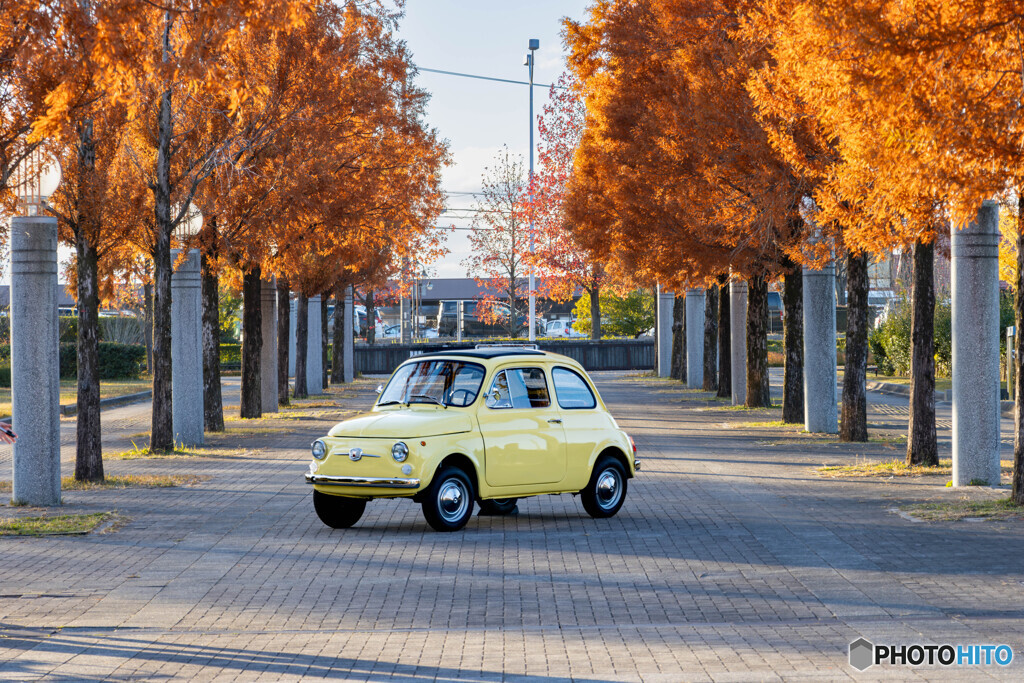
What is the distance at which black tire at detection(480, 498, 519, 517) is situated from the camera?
42.8ft

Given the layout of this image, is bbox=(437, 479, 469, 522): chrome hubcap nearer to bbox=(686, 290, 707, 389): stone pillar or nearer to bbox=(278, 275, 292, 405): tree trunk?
bbox=(278, 275, 292, 405): tree trunk

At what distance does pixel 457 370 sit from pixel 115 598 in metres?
4.35

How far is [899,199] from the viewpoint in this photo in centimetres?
1334

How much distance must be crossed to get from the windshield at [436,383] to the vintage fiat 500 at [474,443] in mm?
12

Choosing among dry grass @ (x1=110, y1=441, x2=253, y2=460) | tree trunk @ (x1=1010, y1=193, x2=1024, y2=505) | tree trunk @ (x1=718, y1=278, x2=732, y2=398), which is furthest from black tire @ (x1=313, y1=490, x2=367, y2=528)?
tree trunk @ (x1=718, y1=278, x2=732, y2=398)

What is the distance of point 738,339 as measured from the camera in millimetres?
32219

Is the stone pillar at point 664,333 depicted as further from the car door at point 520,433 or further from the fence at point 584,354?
the car door at point 520,433

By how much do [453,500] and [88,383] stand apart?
6737 mm

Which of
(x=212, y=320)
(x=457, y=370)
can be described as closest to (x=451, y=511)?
(x=457, y=370)

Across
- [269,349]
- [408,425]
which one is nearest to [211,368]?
[269,349]

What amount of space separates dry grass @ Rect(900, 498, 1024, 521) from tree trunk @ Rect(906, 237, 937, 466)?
121 inches

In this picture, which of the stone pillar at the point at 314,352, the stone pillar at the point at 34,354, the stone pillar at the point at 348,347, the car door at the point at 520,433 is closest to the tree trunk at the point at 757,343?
the stone pillar at the point at 314,352

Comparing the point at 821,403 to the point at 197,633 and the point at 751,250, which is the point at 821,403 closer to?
the point at 751,250

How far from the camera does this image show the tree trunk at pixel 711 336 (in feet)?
126
